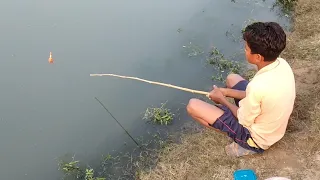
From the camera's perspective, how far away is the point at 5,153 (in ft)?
11.4

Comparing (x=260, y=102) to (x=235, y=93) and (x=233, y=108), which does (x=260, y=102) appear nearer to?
(x=233, y=108)

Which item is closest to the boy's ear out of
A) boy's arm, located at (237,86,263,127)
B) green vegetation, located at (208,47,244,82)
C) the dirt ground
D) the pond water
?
boy's arm, located at (237,86,263,127)

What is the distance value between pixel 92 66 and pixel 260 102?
2485mm

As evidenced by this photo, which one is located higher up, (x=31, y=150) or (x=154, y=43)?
(x=154, y=43)

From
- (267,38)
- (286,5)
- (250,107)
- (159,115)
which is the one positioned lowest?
(159,115)

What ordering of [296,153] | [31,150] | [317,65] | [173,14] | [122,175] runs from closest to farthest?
[296,153] < [122,175] < [31,150] < [317,65] < [173,14]

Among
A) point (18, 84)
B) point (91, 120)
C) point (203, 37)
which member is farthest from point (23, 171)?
point (203, 37)

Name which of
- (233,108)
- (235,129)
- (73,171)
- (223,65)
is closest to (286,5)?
(223,65)

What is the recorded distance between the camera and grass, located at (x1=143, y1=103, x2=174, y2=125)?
3777mm

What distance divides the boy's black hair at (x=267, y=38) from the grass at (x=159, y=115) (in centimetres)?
153

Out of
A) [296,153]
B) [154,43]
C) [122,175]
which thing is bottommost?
A: [122,175]

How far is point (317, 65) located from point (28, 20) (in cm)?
391

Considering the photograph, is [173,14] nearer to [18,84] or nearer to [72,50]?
[72,50]

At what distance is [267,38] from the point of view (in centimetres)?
243
